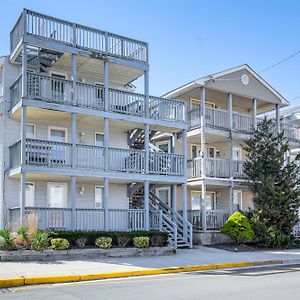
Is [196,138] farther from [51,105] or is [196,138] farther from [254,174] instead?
[51,105]

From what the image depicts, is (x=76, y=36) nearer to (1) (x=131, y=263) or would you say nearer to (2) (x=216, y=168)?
(1) (x=131, y=263)

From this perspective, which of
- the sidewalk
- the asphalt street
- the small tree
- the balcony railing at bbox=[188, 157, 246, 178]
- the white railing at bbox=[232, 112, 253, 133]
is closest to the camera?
the asphalt street

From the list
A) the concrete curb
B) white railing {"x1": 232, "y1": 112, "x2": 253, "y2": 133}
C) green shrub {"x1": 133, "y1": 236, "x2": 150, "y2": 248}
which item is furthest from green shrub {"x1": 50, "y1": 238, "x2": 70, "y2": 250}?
white railing {"x1": 232, "y1": 112, "x2": 253, "y2": 133}

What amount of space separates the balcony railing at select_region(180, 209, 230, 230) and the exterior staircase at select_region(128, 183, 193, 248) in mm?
1746

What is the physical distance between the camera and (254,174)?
24562mm

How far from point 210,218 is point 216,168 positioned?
2.81 metres

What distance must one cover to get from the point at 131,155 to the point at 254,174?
23.2 ft

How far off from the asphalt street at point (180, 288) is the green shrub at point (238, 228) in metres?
8.39

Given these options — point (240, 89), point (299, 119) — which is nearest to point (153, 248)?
point (240, 89)

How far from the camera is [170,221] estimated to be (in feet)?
70.9

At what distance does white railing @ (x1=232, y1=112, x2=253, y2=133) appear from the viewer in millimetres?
27359

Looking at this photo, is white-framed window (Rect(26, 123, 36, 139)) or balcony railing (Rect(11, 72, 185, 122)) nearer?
balcony railing (Rect(11, 72, 185, 122))

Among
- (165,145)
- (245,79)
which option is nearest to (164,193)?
(165,145)

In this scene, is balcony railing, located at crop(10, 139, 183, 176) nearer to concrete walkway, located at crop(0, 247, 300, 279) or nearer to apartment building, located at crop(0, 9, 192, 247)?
apartment building, located at crop(0, 9, 192, 247)
